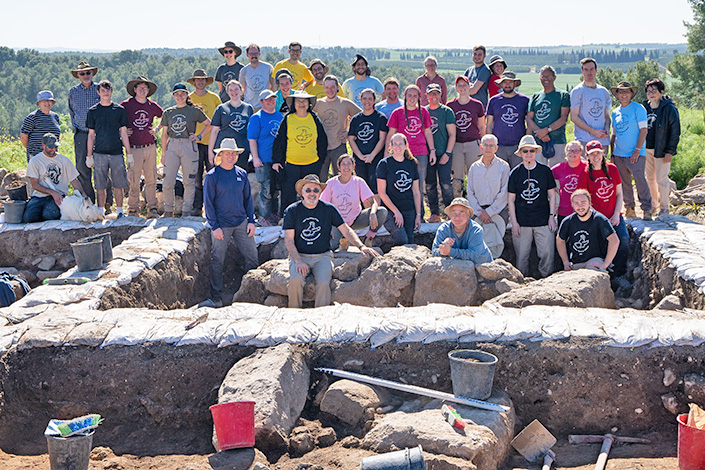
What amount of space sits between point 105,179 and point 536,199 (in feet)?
20.8

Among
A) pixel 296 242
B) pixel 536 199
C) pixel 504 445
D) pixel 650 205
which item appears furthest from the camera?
pixel 650 205

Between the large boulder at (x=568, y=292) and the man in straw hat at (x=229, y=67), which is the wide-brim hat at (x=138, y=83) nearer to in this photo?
the man in straw hat at (x=229, y=67)

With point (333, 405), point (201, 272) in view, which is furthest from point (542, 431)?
point (201, 272)

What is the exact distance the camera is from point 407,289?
8266mm

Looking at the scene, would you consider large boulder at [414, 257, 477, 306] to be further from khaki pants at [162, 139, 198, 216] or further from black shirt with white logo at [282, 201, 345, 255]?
khaki pants at [162, 139, 198, 216]

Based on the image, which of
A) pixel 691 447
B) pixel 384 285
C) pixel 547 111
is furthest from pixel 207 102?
pixel 691 447

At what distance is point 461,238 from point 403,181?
4.56 ft

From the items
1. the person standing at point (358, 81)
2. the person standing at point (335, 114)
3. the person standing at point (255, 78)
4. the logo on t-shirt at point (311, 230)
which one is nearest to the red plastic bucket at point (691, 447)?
the logo on t-shirt at point (311, 230)

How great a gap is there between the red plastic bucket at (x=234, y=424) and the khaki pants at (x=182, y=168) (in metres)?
6.17

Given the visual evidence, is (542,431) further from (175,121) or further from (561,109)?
(175,121)

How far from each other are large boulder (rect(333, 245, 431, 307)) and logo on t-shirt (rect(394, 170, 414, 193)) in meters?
1.30

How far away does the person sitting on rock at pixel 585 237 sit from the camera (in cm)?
835

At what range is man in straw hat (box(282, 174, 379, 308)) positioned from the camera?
795cm

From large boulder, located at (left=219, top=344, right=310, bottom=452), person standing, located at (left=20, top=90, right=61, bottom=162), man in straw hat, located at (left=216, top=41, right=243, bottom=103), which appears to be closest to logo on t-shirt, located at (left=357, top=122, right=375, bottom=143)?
man in straw hat, located at (left=216, top=41, right=243, bottom=103)
